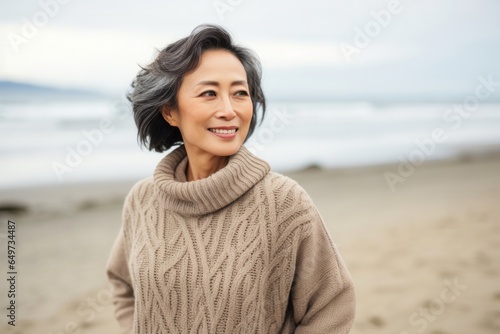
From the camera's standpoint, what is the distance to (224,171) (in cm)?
163

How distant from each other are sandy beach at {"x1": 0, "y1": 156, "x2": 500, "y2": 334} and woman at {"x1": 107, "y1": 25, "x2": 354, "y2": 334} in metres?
2.07

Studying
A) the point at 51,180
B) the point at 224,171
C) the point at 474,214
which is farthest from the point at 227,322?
the point at 51,180

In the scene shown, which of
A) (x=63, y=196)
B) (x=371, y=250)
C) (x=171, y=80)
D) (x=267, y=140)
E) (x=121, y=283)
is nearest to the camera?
(x=171, y=80)

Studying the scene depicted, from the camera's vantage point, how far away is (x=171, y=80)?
5.57ft

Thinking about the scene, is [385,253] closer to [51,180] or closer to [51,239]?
[51,239]

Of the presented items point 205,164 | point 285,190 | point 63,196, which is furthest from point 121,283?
point 63,196

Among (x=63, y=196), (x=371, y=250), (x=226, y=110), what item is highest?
(x=226, y=110)

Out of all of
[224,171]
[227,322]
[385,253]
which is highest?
[224,171]

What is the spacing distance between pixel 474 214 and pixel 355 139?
7338mm

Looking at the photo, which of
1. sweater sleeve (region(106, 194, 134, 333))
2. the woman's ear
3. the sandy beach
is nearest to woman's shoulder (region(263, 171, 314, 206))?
the woman's ear

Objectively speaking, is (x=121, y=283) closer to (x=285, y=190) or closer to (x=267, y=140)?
(x=285, y=190)

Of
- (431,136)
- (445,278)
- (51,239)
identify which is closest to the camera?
(445,278)

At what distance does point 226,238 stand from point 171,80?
22.5 inches

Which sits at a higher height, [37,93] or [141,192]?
[37,93]
